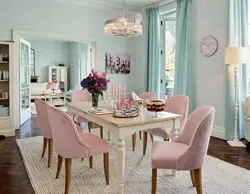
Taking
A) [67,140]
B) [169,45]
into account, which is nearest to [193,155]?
[67,140]

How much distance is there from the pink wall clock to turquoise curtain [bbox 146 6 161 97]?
129cm

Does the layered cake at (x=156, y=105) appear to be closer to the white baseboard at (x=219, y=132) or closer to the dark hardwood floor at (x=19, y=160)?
the dark hardwood floor at (x=19, y=160)

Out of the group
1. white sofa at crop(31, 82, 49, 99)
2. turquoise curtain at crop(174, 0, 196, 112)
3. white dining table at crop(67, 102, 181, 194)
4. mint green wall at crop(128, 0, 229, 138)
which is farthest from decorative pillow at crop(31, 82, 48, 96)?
white dining table at crop(67, 102, 181, 194)

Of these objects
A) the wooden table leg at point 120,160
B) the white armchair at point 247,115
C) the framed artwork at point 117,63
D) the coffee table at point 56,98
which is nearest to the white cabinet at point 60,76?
the coffee table at point 56,98

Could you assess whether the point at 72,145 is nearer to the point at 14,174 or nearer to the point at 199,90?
the point at 14,174

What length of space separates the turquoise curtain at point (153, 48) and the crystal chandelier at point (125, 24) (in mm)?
2346

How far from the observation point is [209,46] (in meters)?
4.49

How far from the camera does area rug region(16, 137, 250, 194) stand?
7.91 ft

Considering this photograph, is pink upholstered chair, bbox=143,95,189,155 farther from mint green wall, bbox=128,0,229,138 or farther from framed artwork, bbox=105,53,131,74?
framed artwork, bbox=105,53,131,74

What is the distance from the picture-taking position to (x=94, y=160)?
323 cm

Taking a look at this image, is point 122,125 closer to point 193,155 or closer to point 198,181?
point 193,155

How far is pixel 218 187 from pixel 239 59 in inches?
89.2

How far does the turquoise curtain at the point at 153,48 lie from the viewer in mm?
5629

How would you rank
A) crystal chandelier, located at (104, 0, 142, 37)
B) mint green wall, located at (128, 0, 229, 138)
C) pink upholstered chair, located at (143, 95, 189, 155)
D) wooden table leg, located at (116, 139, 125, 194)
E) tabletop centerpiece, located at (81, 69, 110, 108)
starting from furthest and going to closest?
mint green wall, located at (128, 0, 229, 138) → crystal chandelier, located at (104, 0, 142, 37) → pink upholstered chair, located at (143, 95, 189, 155) → tabletop centerpiece, located at (81, 69, 110, 108) → wooden table leg, located at (116, 139, 125, 194)
